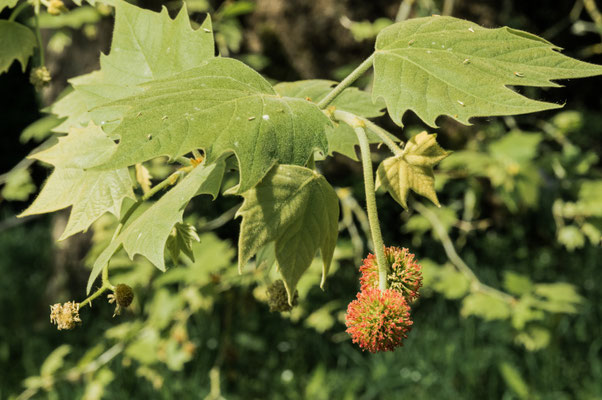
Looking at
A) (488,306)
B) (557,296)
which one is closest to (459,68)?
(488,306)

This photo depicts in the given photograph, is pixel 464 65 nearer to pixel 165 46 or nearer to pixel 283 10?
pixel 165 46

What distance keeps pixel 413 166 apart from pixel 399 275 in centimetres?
17

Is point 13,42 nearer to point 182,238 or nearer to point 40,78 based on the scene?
point 40,78

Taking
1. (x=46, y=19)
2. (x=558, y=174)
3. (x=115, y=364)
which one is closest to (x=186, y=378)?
(x=115, y=364)

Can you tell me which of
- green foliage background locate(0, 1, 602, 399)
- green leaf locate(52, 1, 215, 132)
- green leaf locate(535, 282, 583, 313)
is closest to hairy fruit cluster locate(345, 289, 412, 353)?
green leaf locate(52, 1, 215, 132)

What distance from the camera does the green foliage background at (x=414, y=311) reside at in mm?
2904

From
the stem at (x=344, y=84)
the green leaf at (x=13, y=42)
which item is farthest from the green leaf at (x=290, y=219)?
the green leaf at (x=13, y=42)

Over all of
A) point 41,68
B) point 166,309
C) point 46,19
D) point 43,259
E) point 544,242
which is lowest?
point 43,259

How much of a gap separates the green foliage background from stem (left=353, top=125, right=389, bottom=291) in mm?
1967

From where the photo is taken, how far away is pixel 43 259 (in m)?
6.49

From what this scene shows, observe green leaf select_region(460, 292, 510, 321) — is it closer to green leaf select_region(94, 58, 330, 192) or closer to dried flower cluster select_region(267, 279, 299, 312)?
dried flower cluster select_region(267, 279, 299, 312)

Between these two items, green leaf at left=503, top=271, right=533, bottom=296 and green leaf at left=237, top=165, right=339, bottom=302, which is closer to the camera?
green leaf at left=237, top=165, right=339, bottom=302

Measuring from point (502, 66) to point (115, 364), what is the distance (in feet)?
12.6

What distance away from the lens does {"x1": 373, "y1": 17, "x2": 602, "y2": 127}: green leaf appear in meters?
0.81
